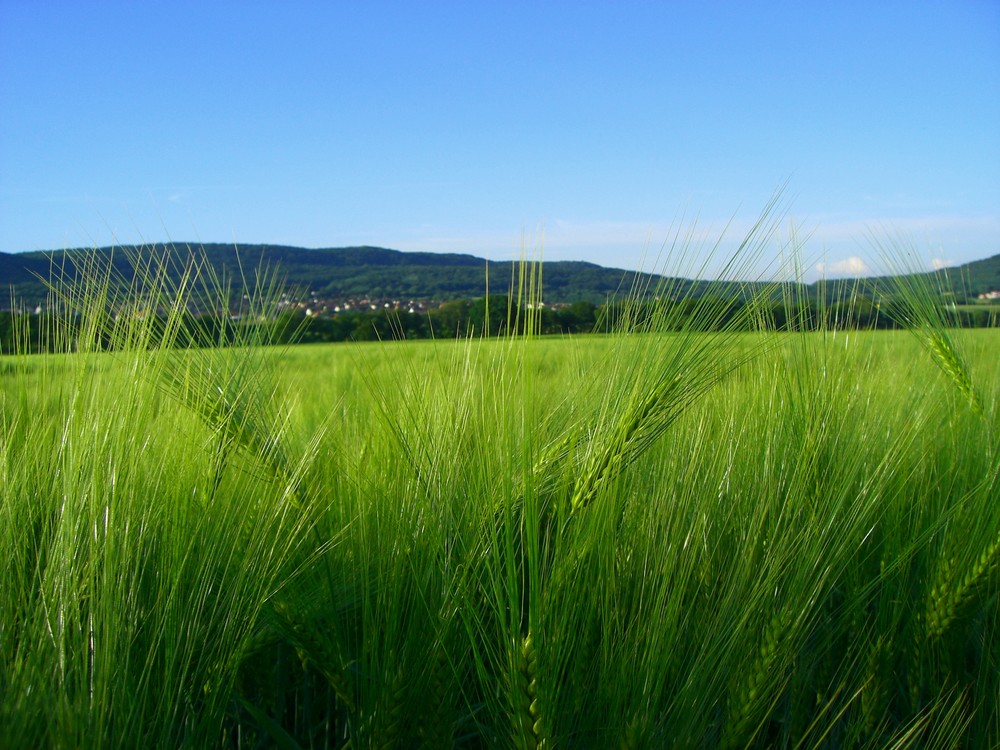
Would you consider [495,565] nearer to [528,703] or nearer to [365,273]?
[528,703]

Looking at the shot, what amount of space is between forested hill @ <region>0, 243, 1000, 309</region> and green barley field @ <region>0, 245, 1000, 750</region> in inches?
6.1

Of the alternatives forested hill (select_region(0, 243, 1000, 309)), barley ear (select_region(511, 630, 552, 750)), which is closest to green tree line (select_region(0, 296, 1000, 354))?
forested hill (select_region(0, 243, 1000, 309))

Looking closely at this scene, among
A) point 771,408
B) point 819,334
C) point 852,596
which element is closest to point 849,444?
point 771,408

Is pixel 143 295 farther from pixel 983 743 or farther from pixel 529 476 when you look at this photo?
pixel 983 743

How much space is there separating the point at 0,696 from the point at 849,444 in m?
1.13

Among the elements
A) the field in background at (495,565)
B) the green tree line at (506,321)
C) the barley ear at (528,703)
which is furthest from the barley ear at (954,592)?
the barley ear at (528,703)

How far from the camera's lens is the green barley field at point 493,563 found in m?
0.72

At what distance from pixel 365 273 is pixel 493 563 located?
56.2 feet

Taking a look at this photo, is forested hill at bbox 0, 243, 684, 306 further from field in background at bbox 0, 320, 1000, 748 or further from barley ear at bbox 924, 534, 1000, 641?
barley ear at bbox 924, 534, 1000, 641

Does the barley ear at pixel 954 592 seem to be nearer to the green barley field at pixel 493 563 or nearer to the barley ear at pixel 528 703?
the green barley field at pixel 493 563

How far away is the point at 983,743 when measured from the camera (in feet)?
3.46

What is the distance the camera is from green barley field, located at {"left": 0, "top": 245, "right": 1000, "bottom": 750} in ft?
2.37

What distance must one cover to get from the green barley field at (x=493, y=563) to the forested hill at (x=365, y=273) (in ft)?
0.51

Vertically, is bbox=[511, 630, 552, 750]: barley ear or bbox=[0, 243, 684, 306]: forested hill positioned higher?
bbox=[0, 243, 684, 306]: forested hill
